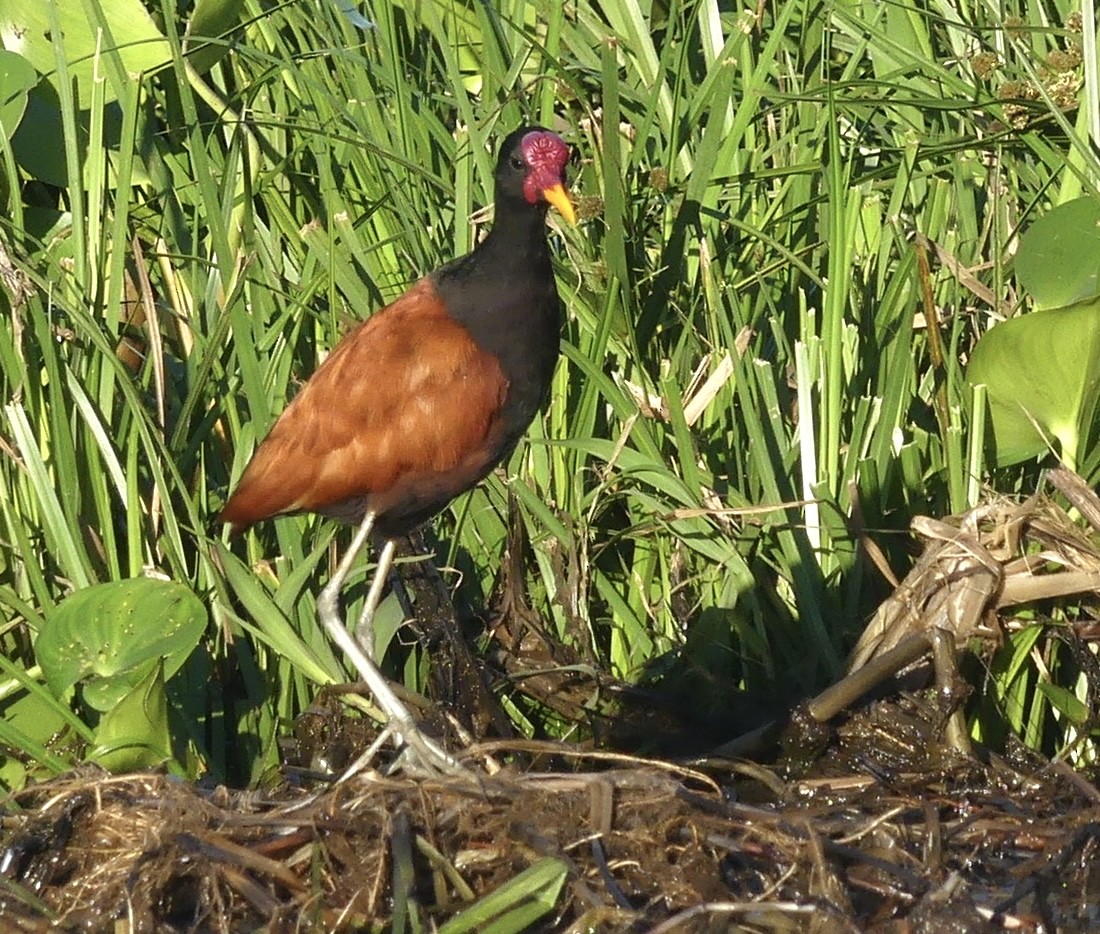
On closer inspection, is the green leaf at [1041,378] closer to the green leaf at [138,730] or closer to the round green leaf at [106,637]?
the round green leaf at [106,637]

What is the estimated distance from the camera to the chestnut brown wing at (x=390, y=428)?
4340 mm

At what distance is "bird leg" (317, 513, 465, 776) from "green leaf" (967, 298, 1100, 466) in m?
1.63

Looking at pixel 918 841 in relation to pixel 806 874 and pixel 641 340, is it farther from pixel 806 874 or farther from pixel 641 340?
pixel 641 340

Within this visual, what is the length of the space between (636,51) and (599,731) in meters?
2.18

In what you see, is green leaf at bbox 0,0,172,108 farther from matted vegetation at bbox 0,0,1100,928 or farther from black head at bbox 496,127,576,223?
black head at bbox 496,127,576,223

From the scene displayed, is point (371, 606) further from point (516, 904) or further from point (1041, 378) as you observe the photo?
point (1041, 378)

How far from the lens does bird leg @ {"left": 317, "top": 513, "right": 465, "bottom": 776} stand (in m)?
4.11

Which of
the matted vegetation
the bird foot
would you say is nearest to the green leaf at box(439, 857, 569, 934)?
the bird foot

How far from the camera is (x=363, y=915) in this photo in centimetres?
334

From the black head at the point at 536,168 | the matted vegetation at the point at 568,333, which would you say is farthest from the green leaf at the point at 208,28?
the black head at the point at 536,168

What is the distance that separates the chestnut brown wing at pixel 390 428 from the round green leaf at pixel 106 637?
15.8 inches

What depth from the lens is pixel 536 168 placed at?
431 cm

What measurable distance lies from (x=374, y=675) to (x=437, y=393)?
718 millimetres

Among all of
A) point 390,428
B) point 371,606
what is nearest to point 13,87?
point 390,428
